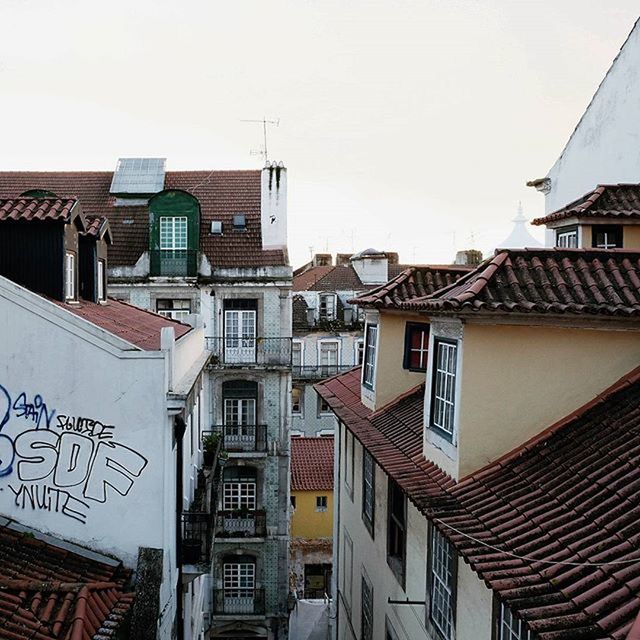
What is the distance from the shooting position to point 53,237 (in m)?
12.6

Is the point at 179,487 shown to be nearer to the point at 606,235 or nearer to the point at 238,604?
the point at 606,235

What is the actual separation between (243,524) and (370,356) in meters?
13.0

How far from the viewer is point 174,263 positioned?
25.6 metres

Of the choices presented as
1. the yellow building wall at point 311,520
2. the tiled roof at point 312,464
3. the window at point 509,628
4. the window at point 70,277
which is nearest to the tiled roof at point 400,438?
the window at point 509,628

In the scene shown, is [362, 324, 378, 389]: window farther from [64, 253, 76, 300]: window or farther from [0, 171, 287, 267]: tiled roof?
[0, 171, 287, 267]: tiled roof

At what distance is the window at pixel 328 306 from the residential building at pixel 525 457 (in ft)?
113

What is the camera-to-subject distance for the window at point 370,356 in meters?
15.3

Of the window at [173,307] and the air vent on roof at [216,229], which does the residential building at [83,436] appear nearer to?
the window at [173,307]

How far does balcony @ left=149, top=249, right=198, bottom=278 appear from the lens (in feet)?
83.7

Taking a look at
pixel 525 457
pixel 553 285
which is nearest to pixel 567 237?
pixel 553 285

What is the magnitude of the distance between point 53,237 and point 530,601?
380 inches

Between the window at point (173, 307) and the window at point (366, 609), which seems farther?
the window at point (173, 307)

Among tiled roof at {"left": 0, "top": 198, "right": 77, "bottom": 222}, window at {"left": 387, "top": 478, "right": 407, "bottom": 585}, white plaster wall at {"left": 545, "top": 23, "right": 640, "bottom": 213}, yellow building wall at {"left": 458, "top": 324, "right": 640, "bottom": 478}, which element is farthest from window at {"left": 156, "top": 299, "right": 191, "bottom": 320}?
yellow building wall at {"left": 458, "top": 324, "right": 640, "bottom": 478}

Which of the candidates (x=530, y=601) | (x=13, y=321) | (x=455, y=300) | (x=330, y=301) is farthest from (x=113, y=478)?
(x=330, y=301)
